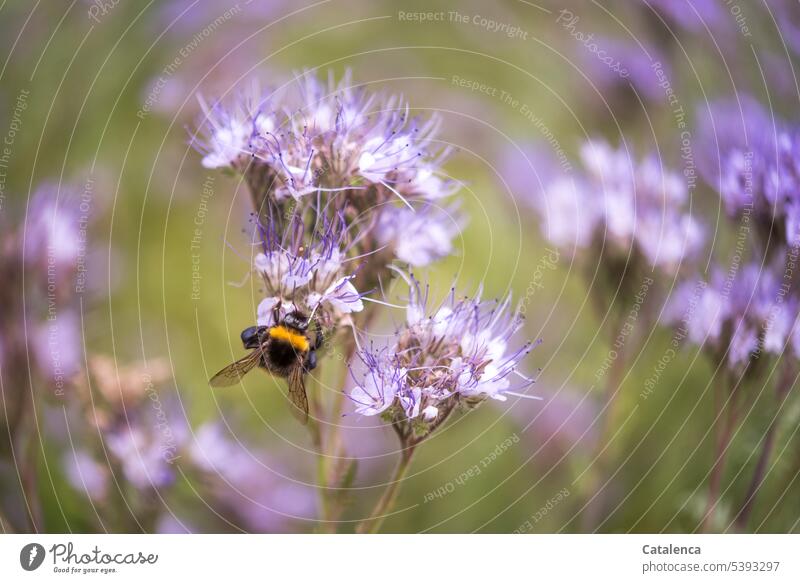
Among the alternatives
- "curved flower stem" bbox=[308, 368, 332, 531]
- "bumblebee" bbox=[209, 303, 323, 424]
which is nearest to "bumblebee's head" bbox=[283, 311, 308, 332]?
"bumblebee" bbox=[209, 303, 323, 424]

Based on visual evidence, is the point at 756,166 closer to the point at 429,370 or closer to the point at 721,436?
the point at 721,436

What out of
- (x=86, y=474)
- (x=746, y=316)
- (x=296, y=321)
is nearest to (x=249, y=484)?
(x=86, y=474)

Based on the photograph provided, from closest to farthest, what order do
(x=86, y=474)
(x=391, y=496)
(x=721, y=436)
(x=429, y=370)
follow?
(x=429, y=370) < (x=391, y=496) < (x=86, y=474) < (x=721, y=436)

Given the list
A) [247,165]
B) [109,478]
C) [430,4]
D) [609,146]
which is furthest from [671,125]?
[109,478]

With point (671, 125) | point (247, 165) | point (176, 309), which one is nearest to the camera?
point (247, 165)

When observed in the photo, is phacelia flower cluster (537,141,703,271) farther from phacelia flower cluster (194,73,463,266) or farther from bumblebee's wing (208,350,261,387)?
bumblebee's wing (208,350,261,387)

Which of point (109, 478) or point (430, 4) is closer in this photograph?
point (109, 478)
